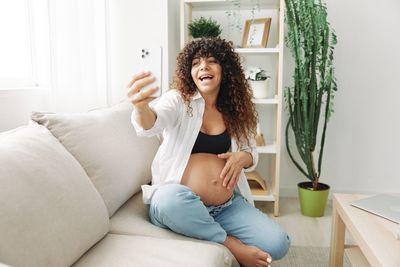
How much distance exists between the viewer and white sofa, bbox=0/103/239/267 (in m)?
0.87

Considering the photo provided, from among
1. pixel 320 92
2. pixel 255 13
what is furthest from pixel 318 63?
pixel 255 13

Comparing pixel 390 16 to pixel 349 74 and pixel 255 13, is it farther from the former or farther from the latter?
pixel 255 13

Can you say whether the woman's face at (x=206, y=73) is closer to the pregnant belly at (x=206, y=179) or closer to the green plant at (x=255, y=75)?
the pregnant belly at (x=206, y=179)

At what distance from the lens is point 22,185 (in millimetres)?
902

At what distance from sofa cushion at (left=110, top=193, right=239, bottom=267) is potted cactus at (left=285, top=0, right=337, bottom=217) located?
4.19 feet

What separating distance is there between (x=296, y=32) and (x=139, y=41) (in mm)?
926

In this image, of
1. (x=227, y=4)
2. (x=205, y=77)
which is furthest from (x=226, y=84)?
(x=227, y=4)

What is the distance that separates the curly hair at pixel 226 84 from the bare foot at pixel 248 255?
1.49 feet

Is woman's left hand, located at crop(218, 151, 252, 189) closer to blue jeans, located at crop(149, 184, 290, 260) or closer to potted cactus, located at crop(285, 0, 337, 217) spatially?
blue jeans, located at crop(149, 184, 290, 260)

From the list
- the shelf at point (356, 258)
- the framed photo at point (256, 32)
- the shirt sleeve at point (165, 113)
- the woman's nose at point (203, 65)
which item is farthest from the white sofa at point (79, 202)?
the framed photo at point (256, 32)

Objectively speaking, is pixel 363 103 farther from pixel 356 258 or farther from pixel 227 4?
pixel 356 258

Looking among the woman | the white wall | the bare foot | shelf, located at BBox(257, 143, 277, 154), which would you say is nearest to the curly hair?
the woman

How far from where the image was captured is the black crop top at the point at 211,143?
149 centimetres

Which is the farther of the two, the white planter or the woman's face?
the white planter
